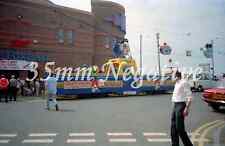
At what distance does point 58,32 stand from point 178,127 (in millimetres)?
43309

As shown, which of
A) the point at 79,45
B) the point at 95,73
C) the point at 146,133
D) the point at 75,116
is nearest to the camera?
the point at 146,133

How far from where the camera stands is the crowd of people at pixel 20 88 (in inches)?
1022

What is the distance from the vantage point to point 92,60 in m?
57.4

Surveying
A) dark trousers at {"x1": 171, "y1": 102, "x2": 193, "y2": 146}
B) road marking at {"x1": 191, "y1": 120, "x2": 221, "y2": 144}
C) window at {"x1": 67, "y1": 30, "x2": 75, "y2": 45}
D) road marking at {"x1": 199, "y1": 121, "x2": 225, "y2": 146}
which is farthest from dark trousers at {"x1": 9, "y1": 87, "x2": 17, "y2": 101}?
window at {"x1": 67, "y1": 30, "x2": 75, "y2": 45}

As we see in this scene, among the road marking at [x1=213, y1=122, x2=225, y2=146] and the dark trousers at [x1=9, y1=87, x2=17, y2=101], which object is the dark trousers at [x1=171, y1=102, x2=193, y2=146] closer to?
the road marking at [x1=213, y1=122, x2=225, y2=146]

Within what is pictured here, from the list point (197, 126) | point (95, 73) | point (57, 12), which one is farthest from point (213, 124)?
point (57, 12)

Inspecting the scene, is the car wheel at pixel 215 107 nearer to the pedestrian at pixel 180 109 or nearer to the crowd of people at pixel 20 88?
the pedestrian at pixel 180 109

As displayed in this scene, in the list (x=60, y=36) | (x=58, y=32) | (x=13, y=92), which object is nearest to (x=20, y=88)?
(x=13, y=92)

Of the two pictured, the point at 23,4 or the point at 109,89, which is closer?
the point at 109,89

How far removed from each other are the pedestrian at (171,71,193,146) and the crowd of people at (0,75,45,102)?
1765cm

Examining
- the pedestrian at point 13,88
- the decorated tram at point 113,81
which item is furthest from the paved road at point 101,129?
the decorated tram at point 113,81

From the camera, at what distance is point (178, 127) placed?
9289 millimetres

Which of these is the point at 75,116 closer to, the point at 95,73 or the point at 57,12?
the point at 95,73

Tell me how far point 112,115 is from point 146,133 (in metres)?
4.71
